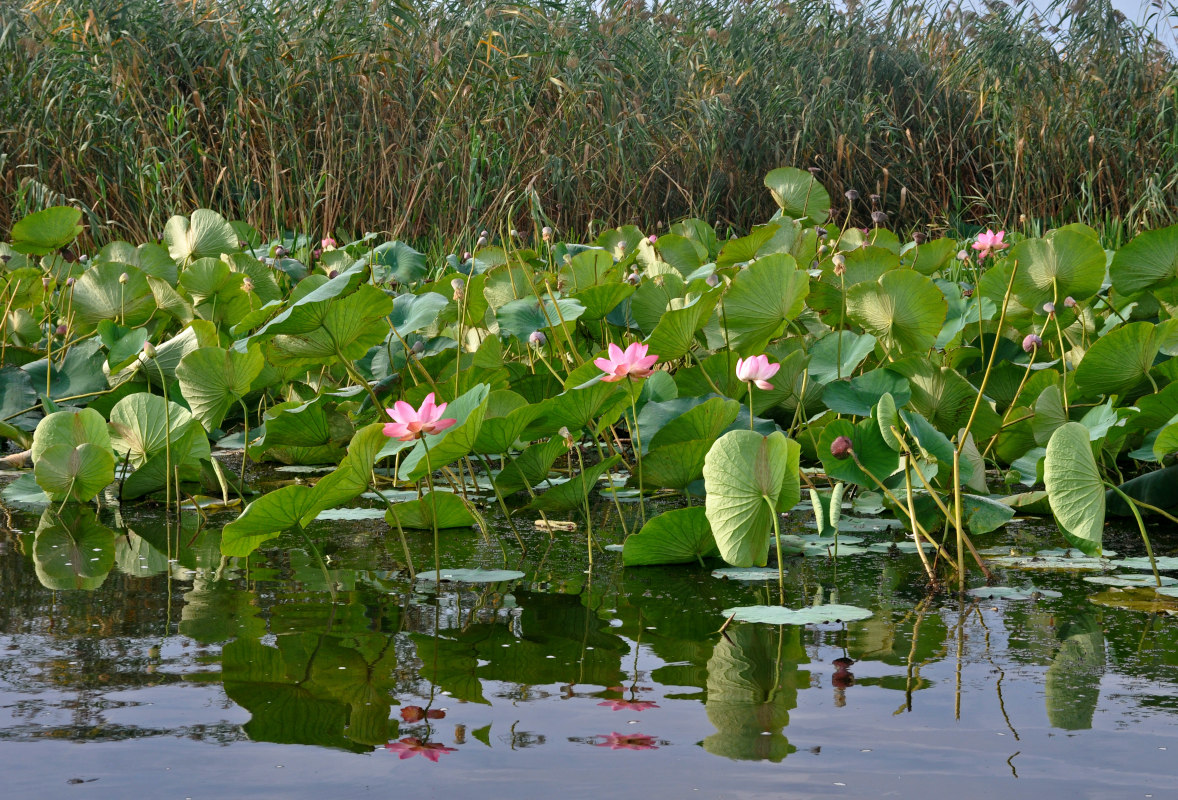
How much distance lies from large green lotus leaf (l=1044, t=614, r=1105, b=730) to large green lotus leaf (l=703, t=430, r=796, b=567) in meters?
0.33

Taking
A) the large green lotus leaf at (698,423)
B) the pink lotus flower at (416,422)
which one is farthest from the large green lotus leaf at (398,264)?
the pink lotus flower at (416,422)

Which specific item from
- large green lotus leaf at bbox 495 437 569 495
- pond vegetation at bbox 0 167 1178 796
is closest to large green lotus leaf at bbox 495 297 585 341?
pond vegetation at bbox 0 167 1178 796

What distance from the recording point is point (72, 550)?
1.52 meters

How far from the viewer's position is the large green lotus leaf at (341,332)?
1.68 meters

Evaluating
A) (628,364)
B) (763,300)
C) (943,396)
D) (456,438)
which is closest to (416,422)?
(456,438)

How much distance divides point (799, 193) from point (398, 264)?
3.64 feet

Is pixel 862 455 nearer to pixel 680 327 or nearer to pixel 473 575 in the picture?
pixel 680 327

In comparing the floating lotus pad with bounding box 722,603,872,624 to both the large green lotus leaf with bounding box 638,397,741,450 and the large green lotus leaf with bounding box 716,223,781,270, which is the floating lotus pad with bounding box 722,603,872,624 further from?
the large green lotus leaf with bounding box 716,223,781,270

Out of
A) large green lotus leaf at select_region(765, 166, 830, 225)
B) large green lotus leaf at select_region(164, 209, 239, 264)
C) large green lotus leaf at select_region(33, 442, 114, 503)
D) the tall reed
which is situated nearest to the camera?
large green lotus leaf at select_region(33, 442, 114, 503)

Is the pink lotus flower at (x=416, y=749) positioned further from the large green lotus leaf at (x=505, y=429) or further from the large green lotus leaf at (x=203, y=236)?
the large green lotus leaf at (x=203, y=236)

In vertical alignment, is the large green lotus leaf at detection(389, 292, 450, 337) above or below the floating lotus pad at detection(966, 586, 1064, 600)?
above

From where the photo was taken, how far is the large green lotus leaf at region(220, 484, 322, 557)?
1.25 m

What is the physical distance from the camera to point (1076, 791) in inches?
29.9

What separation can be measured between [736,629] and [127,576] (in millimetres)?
735
